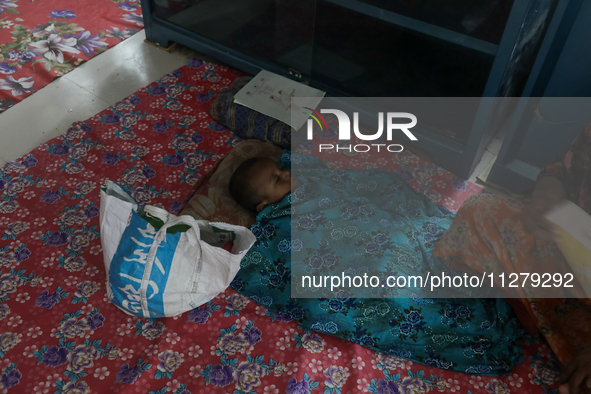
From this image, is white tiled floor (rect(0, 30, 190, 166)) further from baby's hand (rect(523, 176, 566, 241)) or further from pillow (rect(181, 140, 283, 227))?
baby's hand (rect(523, 176, 566, 241))

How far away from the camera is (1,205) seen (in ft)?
5.09

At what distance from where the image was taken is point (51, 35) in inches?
90.0

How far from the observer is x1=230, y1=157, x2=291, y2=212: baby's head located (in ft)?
4.52

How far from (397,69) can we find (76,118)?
4.08ft

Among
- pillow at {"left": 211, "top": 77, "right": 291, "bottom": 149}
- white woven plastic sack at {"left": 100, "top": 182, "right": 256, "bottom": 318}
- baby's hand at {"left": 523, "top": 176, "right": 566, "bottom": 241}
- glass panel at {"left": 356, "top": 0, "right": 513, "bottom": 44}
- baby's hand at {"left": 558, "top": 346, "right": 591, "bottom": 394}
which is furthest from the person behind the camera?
pillow at {"left": 211, "top": 77, "right": 291, "bottom": 149}

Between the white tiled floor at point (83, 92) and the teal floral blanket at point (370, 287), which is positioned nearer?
the teal floral blanket at point (370, 287)

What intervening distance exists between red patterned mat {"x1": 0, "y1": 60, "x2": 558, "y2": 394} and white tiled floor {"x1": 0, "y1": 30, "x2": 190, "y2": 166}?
199 millimetres

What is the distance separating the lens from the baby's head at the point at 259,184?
138cm

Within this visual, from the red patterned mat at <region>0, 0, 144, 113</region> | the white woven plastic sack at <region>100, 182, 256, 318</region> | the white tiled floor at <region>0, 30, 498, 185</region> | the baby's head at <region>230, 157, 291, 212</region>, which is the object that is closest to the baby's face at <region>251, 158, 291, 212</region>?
the baby's head at <region>230, 157, 291, 212</region>

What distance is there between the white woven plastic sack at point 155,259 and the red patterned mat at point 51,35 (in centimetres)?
110

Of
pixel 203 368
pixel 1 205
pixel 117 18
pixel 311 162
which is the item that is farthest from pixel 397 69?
pixel 117 18

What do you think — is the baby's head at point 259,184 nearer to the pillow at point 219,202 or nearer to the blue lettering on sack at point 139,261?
the pillow at point 219,202

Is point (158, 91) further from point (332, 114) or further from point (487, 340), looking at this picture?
point (487, 340)

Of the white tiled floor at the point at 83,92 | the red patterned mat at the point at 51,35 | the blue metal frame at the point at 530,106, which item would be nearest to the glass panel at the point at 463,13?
the blue metal frame at the point at 530,106
